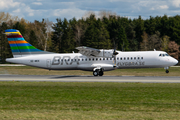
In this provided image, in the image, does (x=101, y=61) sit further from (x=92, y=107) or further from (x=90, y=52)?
(x=92, y=107)

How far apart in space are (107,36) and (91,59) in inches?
2410

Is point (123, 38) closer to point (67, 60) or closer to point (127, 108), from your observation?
point (67, 60)

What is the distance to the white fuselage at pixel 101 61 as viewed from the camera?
37.0 metres

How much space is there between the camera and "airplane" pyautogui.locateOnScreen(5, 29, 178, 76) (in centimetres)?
3706

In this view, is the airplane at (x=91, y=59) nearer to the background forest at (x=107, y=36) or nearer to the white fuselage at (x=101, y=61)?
Result: the white fuselage at (x=101, y=61)

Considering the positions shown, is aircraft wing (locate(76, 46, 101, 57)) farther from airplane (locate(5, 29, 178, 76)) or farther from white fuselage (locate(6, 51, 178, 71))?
white fuselage (locate(6, 51, 178, 71))

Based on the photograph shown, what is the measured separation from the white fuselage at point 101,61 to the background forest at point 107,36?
49.8 metres

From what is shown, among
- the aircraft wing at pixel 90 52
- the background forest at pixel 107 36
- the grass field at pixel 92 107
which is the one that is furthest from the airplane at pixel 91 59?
the background forest at pixel 107 36

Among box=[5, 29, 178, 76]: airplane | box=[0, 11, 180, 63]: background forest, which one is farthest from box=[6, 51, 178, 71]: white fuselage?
box=[0, 11, 180, 63]: background forest

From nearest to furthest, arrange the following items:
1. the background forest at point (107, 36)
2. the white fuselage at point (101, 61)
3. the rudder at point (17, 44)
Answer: the white fuselage at point (101, 61) < the rudder at point (17, 44) < the background forest at point (107, 36)

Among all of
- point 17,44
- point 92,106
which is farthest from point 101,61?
point 92,106

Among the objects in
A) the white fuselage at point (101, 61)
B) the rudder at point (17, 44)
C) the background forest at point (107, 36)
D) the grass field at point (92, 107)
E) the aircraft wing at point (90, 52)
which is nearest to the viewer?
the grass field at point (92, 107)

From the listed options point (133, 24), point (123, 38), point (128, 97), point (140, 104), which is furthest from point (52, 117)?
point (133, 24)

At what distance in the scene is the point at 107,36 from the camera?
99.4m
